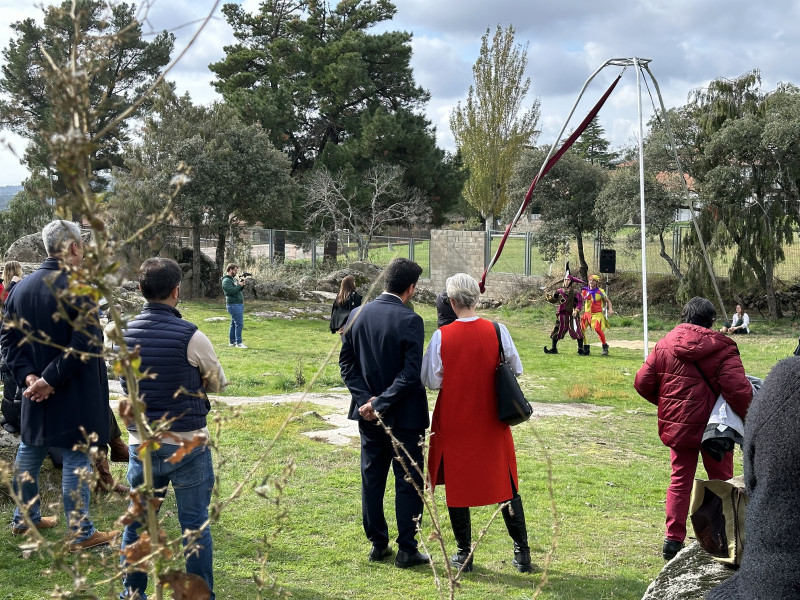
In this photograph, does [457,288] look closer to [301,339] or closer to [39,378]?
[39,378]

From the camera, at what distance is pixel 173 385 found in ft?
12.6

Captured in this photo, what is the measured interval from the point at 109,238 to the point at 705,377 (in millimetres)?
4552

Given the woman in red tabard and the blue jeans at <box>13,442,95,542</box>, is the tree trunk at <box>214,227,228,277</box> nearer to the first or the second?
the blue jeans at <box>13,442,95,542</box>

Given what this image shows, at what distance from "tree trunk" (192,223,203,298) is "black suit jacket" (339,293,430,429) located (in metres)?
20.6

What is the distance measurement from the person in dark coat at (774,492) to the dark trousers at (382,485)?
2.99m

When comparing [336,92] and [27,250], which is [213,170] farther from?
[336,92]

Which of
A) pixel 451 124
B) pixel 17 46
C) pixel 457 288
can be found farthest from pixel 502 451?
pixel 451 124

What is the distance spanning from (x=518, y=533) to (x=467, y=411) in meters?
0.88

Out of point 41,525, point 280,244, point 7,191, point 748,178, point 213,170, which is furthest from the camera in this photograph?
point 280,244

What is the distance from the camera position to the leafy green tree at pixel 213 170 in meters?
23.5

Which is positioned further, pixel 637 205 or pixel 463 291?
pixel 637 205

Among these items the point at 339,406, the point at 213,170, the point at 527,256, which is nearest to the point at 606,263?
the point at 527,256

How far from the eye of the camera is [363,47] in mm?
33156

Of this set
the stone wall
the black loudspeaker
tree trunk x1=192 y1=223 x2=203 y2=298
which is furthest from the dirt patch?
the stone wall
